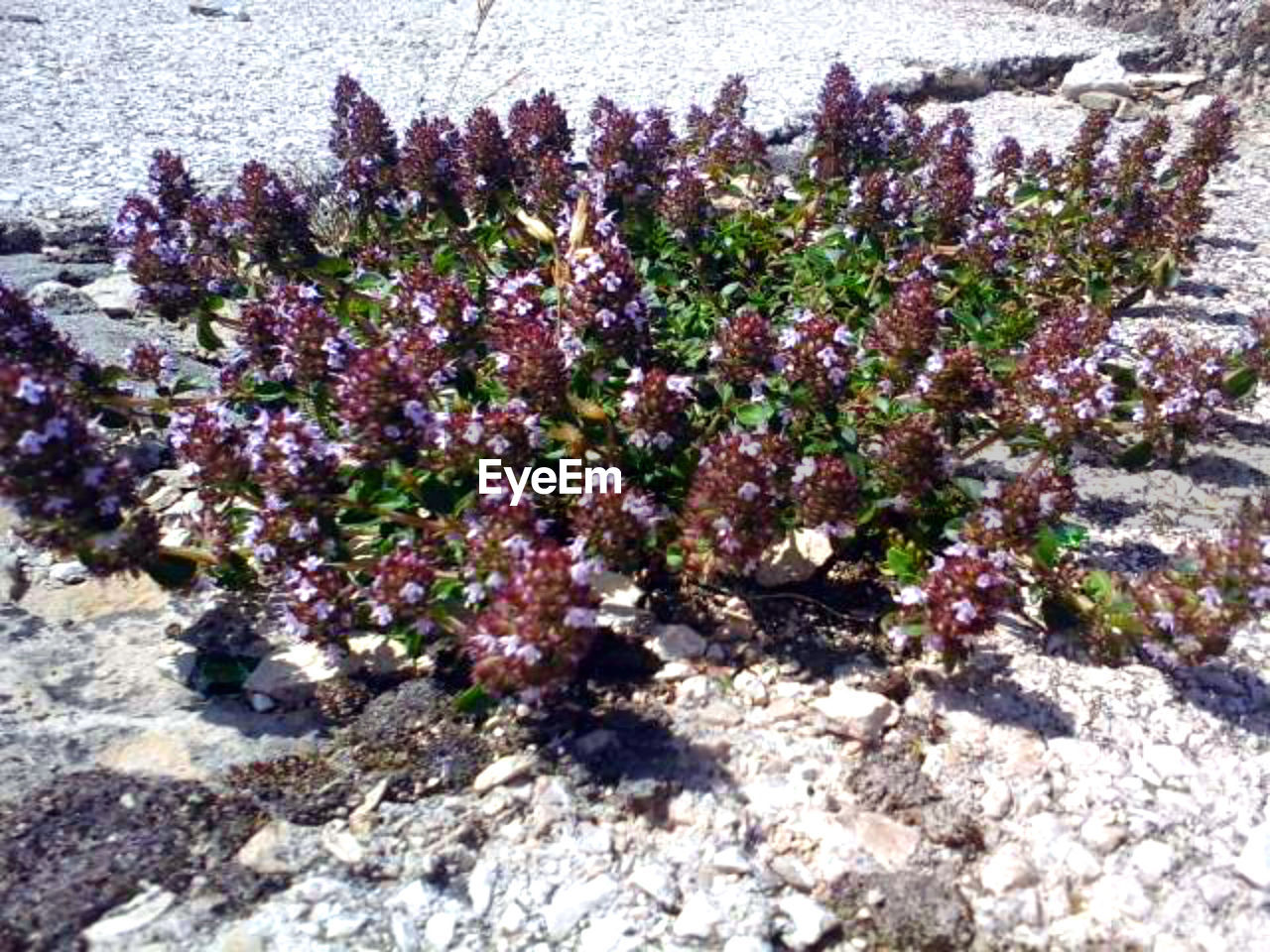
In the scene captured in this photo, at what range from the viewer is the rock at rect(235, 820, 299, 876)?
7.74 ft

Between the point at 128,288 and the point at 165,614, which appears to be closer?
the point at 165,614

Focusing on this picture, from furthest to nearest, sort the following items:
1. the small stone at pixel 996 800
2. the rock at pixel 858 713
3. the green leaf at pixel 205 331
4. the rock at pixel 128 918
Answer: the green leaf at pixel 205 331 < the rock at pixel 858 713 < the small stone at pixel 996 800 < the rock at pixel 128 918

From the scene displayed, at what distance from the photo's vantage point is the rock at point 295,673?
9.33ft

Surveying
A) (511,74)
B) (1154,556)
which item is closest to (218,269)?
(1154,556)

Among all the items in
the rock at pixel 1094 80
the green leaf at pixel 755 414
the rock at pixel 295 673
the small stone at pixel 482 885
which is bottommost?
the small stone at pixel 482 885

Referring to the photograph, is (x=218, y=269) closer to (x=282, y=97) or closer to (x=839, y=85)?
(x=839, y=85)

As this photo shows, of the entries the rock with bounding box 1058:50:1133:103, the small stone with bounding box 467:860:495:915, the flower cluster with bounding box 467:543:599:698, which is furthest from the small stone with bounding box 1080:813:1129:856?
the rock with bounding box 1058:50:1133:103

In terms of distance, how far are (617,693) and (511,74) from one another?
5.36 metres

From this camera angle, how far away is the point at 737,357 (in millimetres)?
3160

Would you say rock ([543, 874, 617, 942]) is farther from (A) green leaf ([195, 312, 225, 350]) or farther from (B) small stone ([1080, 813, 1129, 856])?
(A) green leaf ([195, 312, 225, 350])

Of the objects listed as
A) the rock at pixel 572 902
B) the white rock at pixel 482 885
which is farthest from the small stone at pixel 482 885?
the rock at pixel 572 902

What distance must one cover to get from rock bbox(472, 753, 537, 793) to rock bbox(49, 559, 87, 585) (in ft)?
4.51

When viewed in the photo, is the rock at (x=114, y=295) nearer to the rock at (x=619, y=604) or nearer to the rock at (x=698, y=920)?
the rock at (x=619, y=604)

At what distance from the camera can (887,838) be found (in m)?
2.46
